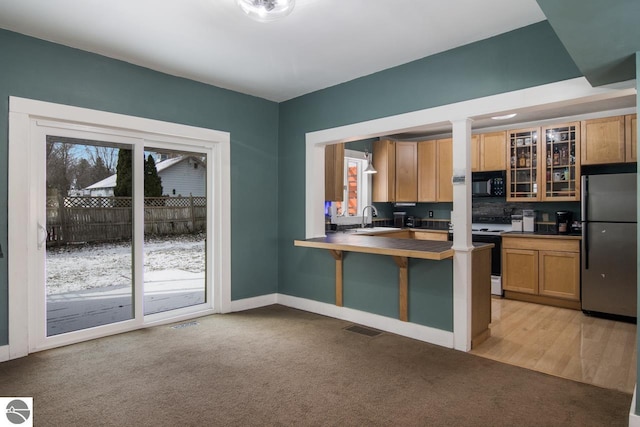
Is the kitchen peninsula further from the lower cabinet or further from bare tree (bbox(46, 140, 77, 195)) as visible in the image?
bare tree (bbox(46, 140, 77, 195))

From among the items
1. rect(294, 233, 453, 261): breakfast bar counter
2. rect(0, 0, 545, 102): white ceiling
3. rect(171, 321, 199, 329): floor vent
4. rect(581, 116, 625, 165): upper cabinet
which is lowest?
rect(171, 321, 199, 329): floor vent

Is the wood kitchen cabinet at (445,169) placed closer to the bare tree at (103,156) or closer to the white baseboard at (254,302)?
the white baseboard at (254,302)

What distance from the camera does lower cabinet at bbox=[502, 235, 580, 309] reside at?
473cm

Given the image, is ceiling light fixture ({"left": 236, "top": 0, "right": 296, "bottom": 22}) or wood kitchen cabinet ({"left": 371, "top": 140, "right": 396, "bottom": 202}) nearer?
ceiling light fixture ({"left": 236, "top": 0, "right": 296, "bottom": 22})

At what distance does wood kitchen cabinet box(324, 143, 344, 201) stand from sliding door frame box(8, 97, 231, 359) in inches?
49.0

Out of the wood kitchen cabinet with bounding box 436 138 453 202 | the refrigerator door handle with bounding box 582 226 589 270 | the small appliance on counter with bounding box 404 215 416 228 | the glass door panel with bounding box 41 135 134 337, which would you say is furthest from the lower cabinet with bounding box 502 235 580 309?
the glass door panel with bounding box 41 135 134 337

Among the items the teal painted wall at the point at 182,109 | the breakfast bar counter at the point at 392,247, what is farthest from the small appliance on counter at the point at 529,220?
the teal painted wall at the point at 182,109

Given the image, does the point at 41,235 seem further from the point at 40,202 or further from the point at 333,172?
the point at 333,172

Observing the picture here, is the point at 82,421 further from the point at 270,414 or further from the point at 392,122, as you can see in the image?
the point at 392,122

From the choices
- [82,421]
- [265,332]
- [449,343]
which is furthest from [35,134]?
[449,343]

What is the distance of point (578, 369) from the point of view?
2.95 m

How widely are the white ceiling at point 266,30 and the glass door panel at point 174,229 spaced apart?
3.30 feet

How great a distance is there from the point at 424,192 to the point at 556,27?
4642 millimetres
